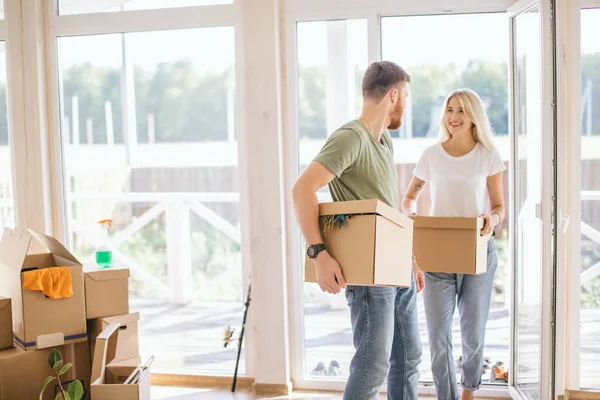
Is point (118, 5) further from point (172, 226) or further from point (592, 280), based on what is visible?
point (592, 280)

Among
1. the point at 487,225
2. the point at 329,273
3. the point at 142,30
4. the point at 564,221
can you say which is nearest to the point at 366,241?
the point at 329,273

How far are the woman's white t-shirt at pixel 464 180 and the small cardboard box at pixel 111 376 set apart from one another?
1412 millimetres

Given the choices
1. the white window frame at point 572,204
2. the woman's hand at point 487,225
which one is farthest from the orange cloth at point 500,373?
the woman's hand at point 487,225

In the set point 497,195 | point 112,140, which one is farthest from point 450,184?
point 112,140

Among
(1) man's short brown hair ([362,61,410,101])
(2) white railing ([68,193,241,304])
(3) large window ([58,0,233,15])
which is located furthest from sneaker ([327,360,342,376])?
(3) large window ([58,0,233,15])

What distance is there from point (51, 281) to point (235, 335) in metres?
1.13

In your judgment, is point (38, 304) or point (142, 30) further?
point (142, 30)

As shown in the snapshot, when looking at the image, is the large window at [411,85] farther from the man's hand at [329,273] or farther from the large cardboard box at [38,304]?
the man's hand at [329,273]

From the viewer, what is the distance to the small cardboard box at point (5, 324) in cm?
285

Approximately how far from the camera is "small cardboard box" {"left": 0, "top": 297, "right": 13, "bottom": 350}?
2.85 meters

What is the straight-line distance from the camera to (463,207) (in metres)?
2.83

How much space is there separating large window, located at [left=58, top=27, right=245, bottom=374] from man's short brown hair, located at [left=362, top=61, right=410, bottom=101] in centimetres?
137

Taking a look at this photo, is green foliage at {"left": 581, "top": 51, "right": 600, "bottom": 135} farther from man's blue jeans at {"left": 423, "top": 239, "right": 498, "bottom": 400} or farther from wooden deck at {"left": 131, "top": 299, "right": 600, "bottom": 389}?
wooden deck at {"left": 131, "top": 299, "right": 600, "bottom": 389}

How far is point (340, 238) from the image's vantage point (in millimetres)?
2096
